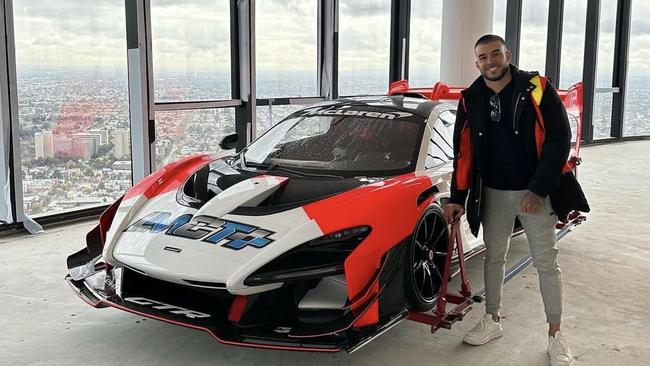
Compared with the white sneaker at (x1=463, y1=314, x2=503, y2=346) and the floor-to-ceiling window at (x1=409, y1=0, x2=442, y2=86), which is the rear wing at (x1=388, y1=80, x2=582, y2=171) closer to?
the white sneaker at (x1=463, y1=314, x2=503, y2=346)

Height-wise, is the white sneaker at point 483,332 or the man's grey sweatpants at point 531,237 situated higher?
the man's grey sweatpants at point 531,237

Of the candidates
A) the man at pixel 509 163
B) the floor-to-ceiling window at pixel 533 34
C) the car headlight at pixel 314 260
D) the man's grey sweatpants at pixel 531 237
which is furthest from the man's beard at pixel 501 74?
the floor-to-ceiling window at pixel 533 34

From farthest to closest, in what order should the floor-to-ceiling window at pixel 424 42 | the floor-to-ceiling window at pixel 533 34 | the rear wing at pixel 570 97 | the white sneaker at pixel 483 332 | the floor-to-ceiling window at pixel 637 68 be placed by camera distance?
the floor-to-ceiling window at pixel 637 68 → the floor-to-ceiling window at pixel 533 34 → the floor-to-ceiling window at pixel 424 42 → the rear wing at pixel 570 97 → the white sneaker at pixel 483 332

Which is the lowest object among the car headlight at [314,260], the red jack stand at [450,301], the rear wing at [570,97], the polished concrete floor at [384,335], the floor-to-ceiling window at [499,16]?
the polished concrete floor at [384,335]

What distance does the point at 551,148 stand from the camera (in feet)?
8.61

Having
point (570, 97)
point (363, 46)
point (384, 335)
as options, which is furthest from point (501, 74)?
point (363, 46)

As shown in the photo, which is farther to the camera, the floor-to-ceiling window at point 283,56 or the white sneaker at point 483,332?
the floor-to-ceiling window at point 283,56

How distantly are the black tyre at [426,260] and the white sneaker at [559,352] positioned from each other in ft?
1.76

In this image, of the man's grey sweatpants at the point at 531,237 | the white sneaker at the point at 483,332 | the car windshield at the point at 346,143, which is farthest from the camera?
the car windshield at the point at 346,143

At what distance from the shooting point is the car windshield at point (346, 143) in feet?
10.8

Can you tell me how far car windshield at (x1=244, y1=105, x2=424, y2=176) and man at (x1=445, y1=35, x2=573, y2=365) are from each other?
1.42 feet

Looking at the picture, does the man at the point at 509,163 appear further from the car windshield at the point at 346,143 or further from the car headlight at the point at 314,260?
the car headlight at the point at 314,260

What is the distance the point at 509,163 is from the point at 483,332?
786mm

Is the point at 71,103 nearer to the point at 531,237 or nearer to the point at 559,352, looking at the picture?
the point at 531,237
